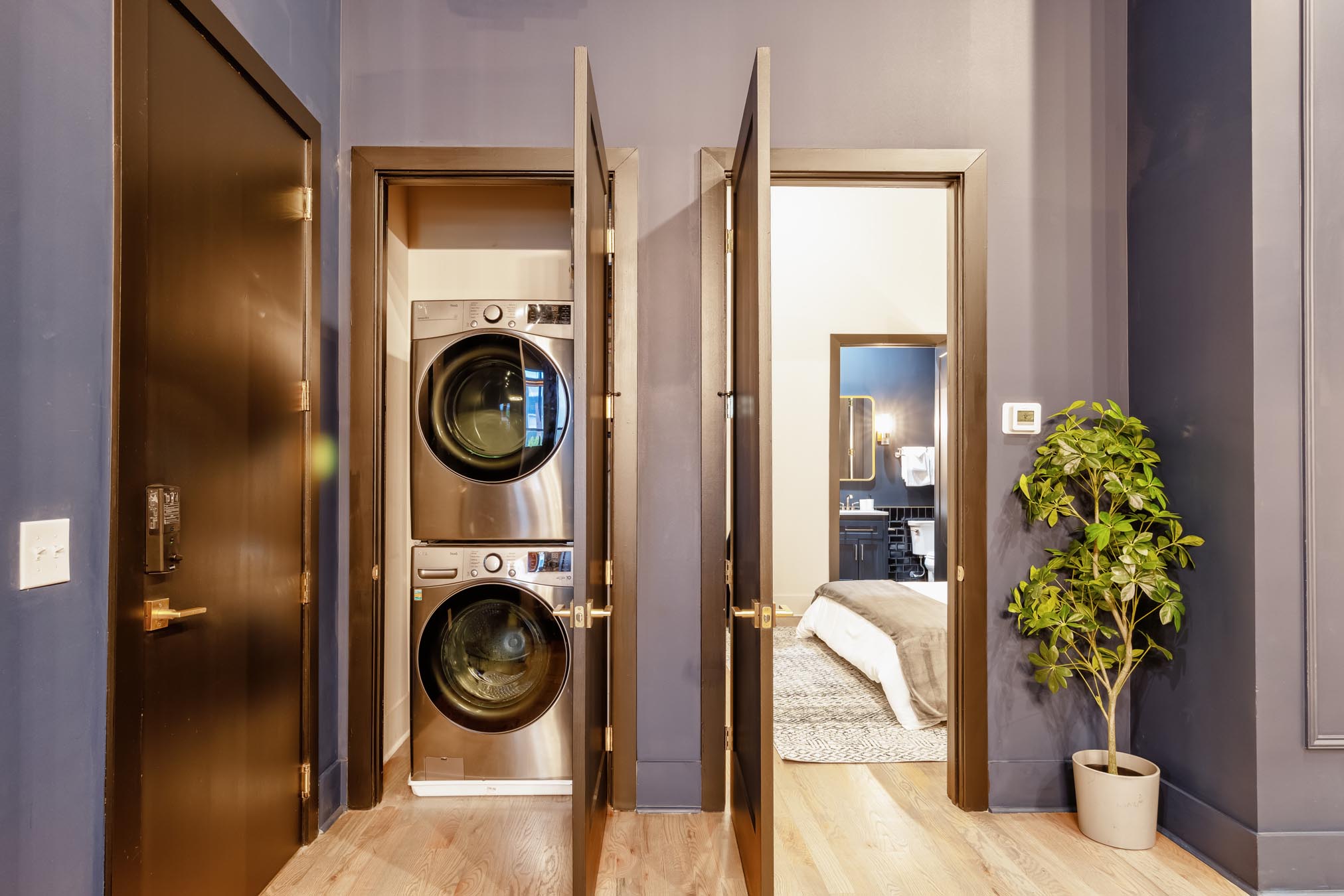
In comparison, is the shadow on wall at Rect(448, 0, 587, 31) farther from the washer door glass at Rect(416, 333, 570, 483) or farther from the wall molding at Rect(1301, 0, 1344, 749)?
the wall molding at Rect(1301, 0, 1344, 749)

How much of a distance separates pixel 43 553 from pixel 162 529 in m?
0.26

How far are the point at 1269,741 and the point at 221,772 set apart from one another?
2771 mm

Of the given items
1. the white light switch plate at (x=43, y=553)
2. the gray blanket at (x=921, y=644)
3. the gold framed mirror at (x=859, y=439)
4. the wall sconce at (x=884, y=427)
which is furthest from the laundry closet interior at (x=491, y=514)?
the wall sconce at (x=884, y=427)

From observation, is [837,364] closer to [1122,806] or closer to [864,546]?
[864,546]

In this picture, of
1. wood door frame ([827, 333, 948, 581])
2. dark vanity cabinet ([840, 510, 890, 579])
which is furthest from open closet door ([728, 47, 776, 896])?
dark vanity cabinet ([840, 510, 890, 579])

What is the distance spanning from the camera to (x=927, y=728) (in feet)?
10.1

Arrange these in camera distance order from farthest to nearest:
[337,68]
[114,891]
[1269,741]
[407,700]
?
[407,700], [337,68], [1269,741], [114,891]

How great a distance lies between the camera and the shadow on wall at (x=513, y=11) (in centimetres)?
235

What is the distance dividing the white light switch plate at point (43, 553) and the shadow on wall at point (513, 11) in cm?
201

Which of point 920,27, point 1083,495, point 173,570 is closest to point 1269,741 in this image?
point 1083,495

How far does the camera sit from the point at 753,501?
69.8 inches

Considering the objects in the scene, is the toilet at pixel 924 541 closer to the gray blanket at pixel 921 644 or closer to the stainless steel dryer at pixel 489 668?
the gray blanket at pixel 921 644

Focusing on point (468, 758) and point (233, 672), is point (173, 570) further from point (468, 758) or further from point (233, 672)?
point (468, 758)

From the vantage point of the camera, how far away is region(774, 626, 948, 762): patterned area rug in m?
2.79
